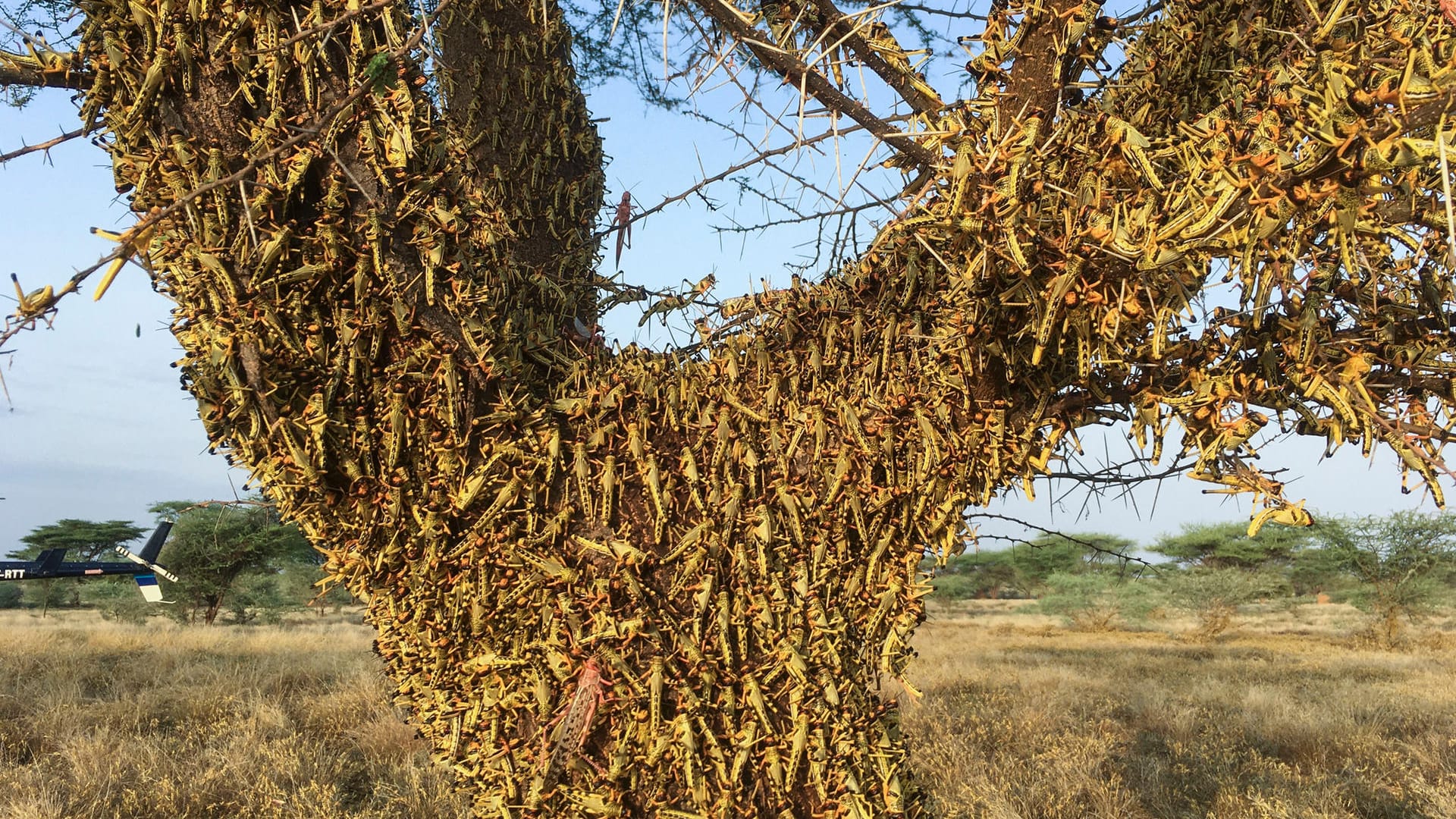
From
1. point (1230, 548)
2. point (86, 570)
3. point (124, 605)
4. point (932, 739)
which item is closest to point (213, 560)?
point (86, 570)

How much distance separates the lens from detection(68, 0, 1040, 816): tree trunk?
1.44m

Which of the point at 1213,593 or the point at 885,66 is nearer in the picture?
the point at 885,66

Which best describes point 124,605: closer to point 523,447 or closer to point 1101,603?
point 523,447

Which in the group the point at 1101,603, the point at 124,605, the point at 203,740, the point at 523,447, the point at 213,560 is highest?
the point at 523,447

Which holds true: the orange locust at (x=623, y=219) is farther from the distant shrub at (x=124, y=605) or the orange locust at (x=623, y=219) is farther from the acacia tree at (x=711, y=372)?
the distant shrub at (x=124, y=605)

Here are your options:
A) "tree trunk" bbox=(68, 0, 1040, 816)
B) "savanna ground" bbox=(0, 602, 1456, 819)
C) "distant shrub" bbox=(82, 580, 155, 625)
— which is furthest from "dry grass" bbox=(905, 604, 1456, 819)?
"distant shrub" bbox=(82, 580, 155, 625)

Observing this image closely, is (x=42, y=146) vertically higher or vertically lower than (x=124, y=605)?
higher

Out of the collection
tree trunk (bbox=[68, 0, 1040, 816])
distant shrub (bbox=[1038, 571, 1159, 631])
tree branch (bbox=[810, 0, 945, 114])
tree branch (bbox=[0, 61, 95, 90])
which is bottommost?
distant shrub (bbox=[1038, 571, 1159, 631])

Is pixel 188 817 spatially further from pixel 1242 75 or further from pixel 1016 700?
pixel 1016 700

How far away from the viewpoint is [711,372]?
5.99 ft

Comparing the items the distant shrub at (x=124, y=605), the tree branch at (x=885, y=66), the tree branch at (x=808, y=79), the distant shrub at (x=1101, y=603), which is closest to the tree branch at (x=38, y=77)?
the tree branch at (x=808, y=79)

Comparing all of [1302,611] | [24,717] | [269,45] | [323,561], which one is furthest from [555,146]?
[1302,611]

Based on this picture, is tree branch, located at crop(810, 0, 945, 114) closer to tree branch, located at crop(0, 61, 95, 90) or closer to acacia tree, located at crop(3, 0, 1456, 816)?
acacia tree, located at crop(3, 0, 1456, 816)

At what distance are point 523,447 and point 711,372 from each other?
441 mm
